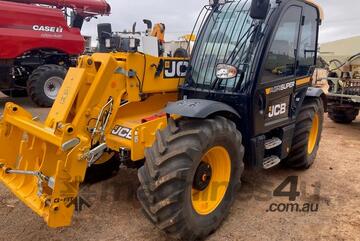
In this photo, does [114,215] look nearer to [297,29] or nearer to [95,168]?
[95,168]

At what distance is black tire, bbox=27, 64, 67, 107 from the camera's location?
9445mm

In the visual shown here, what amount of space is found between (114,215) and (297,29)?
2.90 m

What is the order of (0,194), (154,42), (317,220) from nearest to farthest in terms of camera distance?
(317,220), (0,194), (154,42)

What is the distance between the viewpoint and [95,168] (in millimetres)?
4410

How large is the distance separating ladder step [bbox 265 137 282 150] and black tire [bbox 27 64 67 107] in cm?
692

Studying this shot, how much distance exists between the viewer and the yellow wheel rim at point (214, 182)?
3.38 meters

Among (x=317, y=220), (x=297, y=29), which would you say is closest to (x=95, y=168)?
(x=317, y=220)

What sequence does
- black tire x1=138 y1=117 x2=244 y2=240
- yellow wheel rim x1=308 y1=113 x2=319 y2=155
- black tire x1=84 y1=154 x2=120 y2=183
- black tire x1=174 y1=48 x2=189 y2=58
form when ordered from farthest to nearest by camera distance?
1. yellow wheel rim x1=308 y1=113 x2=319 y2=155
2. black tire x1=174 y1=48 x2=189 y2=58
3. black tire x1=84 y1=154 x2=120 y2=183
4. black tire x1=138 y1=117 x2=244 y2=240

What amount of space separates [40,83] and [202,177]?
7319 millimetres

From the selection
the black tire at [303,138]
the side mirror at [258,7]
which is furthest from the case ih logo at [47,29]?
the side mirror at [258,7]

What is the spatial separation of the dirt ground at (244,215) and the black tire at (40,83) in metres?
5.53

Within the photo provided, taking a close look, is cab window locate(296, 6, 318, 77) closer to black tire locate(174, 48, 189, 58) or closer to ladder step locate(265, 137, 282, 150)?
ladder step locate(265, 137, 282, 150)

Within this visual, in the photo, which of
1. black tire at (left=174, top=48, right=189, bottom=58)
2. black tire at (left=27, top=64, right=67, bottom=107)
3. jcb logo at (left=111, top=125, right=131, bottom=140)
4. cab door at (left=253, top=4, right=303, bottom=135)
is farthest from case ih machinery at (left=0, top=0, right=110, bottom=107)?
cab door at (left=253, top=4, right=303, bottom=135)

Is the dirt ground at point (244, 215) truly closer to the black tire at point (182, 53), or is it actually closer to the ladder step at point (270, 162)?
the ladder step at point (270, 162)
